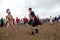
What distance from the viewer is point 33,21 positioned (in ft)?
55.7

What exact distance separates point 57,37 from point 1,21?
1280 cm

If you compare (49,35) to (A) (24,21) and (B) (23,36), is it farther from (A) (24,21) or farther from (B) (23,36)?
(A) (24,21)

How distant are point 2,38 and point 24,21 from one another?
487 inches

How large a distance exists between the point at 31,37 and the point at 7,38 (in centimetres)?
169

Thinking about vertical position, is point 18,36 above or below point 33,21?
below

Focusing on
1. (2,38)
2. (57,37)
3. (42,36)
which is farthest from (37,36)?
(2,38)

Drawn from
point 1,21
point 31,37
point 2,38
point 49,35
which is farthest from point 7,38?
point 1,21

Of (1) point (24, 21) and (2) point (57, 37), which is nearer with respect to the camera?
(2) point (57, 37)

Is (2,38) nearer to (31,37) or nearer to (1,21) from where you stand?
(31,37)

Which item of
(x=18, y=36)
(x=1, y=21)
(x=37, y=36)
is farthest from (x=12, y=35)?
(x=1, y=21)

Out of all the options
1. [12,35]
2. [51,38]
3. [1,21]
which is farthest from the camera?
[1,21]

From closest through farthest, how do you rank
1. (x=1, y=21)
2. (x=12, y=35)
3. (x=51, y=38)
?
(x=51, y=38) < (x=12, y=35) < (x=1, y=21)

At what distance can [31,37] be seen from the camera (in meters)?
17.0

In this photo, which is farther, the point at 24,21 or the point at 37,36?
the point at 24,21
